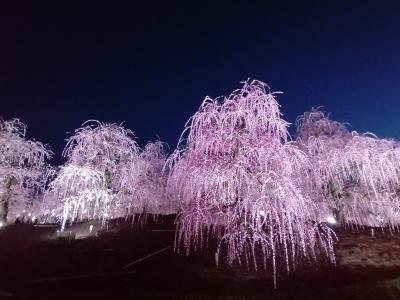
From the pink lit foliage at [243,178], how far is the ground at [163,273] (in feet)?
2.87

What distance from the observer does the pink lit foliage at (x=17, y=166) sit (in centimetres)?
3017

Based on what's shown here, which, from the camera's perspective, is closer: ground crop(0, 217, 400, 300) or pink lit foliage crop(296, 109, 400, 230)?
ground crop(0, 217, 400, 300)

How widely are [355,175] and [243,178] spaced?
1102 cm

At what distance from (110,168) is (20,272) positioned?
1164 cm

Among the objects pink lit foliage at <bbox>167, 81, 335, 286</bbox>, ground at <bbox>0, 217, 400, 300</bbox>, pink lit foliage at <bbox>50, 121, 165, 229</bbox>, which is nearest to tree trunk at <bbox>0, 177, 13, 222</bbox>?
pink lit foliage at <bbox>50, 121, 165, 229</bbox>

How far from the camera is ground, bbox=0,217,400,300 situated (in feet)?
37.7

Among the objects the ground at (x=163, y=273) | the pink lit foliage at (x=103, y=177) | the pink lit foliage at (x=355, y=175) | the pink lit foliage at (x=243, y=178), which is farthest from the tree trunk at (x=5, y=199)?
the pink lit foliage at (x=355, y=175)

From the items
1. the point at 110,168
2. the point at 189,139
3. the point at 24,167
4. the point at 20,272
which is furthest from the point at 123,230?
the point at 24,167

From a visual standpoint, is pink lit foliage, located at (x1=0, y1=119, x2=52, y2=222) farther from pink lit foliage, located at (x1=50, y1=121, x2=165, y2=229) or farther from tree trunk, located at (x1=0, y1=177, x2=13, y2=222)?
pink lit foliage, located at (x1=50, y1=121, x2=165, y2=229)

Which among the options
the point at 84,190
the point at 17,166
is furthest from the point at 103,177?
the point at 17,166

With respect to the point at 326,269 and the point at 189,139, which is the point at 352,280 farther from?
the point at 189,139

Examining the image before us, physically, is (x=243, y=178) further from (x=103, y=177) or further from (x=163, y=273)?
(x=103, y=177)

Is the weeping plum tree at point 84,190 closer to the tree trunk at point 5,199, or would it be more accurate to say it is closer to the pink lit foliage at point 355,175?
the tree trunk at point 5,199

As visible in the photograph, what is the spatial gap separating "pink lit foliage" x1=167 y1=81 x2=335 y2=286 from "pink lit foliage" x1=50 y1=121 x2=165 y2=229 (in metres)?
10.7
